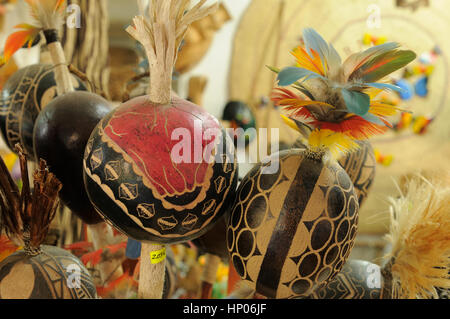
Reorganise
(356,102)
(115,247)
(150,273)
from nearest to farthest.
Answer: (356,102), (150,273), (115,247)

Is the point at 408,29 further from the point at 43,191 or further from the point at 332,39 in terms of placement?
the point at 43,191

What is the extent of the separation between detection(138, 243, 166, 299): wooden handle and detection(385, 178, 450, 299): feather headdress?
34 cm

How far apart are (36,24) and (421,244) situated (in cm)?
61

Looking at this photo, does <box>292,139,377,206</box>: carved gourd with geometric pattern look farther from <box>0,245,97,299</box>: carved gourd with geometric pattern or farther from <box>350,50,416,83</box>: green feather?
<box>0,245,97,299</box>: carved gourd with geometric pattern

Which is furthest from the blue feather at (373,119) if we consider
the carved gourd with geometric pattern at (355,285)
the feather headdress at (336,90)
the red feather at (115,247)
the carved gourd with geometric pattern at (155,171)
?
the red feather at (115,247)

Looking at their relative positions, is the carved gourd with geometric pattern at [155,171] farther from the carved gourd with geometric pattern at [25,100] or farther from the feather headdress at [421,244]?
the feather headdress at [421,244]

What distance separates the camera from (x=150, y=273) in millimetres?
430

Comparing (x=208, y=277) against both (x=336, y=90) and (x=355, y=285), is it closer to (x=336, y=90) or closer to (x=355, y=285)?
(x=355, y=285)

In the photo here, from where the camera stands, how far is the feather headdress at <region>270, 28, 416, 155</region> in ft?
1.15

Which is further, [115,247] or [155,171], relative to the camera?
[115,247]

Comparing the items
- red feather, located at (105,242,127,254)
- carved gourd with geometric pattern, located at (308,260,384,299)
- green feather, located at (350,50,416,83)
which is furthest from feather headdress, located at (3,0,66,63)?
carved gourd with geometric pattern, located at (308,260,384,299)

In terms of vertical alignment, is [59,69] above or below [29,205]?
above

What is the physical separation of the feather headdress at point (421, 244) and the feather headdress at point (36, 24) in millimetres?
564

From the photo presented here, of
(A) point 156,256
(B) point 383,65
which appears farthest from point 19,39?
(B) point 383,65
